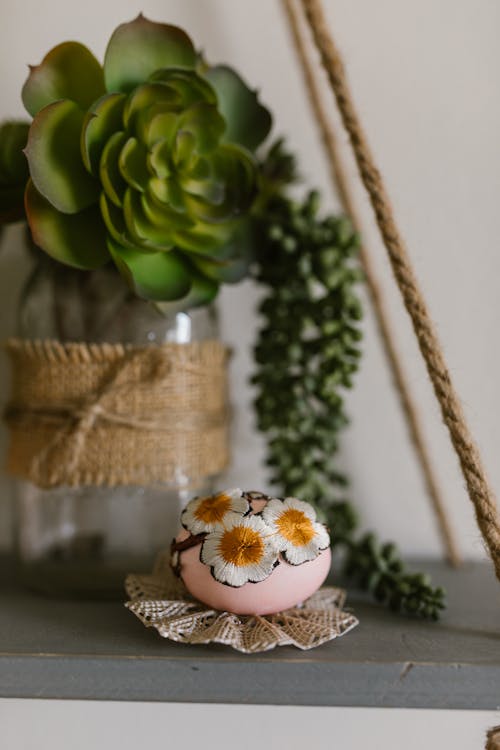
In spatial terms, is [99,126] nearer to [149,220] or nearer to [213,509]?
[149,220]

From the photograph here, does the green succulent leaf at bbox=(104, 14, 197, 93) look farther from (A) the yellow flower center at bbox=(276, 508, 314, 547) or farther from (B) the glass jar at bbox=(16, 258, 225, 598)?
(A) the yellow flower center at bbox=(276, 508, 314, 547)

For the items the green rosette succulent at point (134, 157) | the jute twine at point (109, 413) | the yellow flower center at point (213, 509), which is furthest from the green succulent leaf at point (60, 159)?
the yellow flower center at point (213, 509)

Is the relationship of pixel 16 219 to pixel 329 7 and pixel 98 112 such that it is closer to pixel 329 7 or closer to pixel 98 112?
pixel 98 112

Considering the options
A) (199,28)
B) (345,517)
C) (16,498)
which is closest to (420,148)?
(199,28)

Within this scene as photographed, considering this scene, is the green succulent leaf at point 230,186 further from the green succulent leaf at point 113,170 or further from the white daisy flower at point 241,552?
the white daisy flower at point 241,552

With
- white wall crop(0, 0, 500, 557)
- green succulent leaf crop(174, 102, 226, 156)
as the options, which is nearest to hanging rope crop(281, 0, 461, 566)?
white wall crop(0, 0, 500, 557)

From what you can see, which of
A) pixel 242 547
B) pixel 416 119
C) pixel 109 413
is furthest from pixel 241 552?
pixel 416 119
